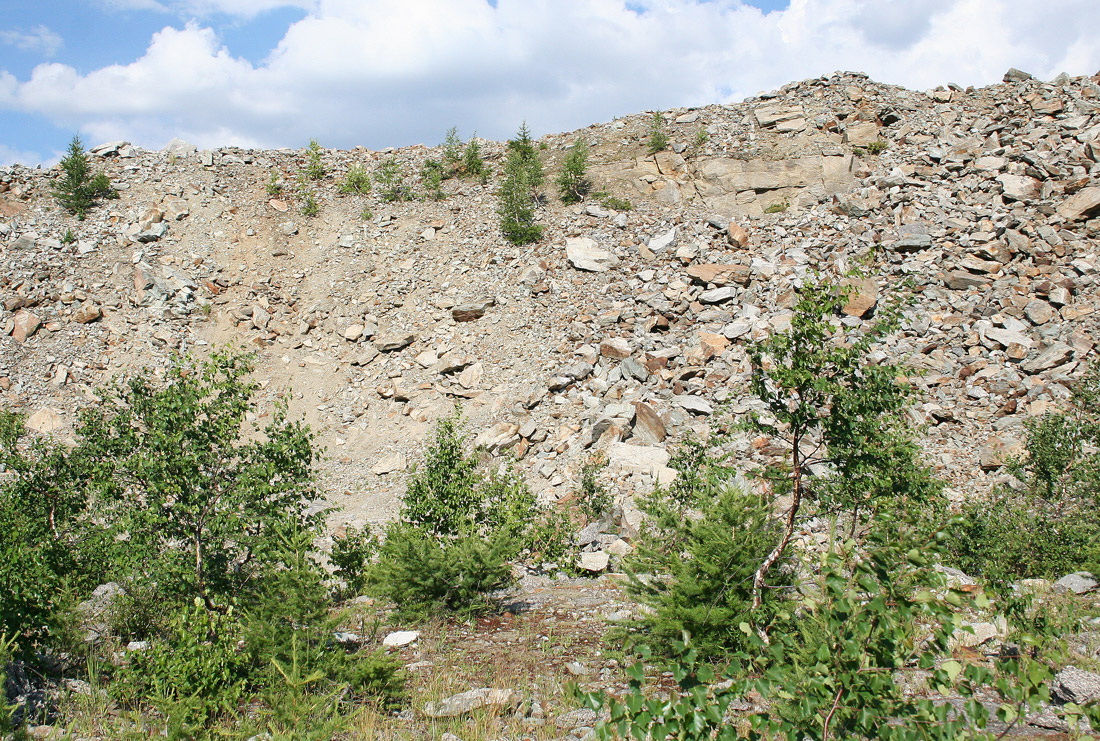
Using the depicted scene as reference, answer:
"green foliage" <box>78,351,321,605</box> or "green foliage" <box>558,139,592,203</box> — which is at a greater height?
"green foliage" <box>558,139,592,203</box>

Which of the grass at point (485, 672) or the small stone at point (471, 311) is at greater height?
the small stone at point (471, 311)

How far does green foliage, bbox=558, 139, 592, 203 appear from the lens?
21250 mm

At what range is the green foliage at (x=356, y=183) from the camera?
23.1 metres

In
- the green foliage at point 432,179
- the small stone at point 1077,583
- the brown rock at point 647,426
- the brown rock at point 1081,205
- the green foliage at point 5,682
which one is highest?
→ the green foliage at point 432,179

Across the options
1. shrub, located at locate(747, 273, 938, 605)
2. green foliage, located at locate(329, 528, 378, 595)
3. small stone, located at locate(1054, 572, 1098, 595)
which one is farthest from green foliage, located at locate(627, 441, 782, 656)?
small stone, located at locate(1054, 572, 1098, 595)

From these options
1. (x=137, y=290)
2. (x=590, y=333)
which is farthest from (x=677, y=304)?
(x=137, y=290)

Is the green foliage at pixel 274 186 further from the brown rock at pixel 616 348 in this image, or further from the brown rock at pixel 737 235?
the brown rock at pixel 737 235

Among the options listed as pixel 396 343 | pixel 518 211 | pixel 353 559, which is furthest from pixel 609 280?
pixel 353 559

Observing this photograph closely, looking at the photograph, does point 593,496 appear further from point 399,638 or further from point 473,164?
point 473,164

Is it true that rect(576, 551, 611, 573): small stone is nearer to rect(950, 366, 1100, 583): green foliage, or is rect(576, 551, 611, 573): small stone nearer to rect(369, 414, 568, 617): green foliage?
rect(369, 414, 568, 617): green foliage

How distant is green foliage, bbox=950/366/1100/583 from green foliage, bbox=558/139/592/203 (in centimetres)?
1440

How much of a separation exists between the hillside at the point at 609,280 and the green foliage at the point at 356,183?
1.15ft

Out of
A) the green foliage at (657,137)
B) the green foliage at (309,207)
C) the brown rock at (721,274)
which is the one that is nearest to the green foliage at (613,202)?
the green foliage at (657,137)

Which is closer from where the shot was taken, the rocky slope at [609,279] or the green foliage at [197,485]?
the green foliage at [197,485]
